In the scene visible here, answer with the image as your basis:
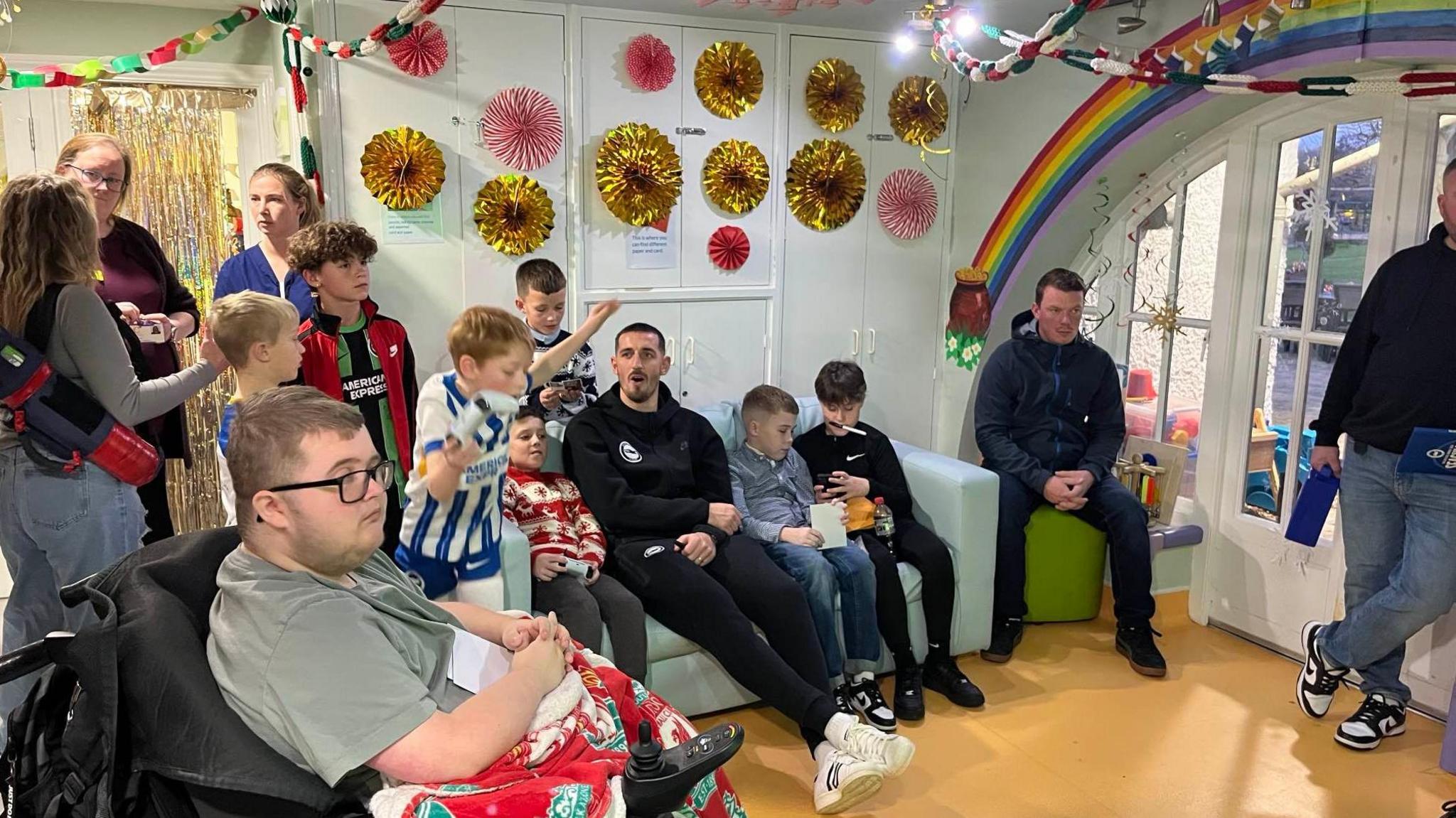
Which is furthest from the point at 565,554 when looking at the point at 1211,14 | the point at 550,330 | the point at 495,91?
the point at 1211,14

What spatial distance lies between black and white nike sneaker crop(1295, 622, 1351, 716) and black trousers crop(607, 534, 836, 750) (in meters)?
1.43

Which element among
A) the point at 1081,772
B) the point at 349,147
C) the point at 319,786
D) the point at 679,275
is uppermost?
the point at 349,147

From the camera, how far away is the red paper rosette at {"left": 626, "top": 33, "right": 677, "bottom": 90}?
3.84 meters

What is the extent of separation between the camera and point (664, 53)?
12.8ft

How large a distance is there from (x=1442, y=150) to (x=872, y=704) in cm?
226

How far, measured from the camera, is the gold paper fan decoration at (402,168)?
350cm

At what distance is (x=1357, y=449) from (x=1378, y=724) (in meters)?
0.77

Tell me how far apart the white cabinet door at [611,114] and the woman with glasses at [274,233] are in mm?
1050

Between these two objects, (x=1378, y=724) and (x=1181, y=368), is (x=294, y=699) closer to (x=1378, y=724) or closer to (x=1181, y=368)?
(x=1378, y=724)

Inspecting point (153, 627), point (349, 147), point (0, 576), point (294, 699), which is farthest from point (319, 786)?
point (0, 576)

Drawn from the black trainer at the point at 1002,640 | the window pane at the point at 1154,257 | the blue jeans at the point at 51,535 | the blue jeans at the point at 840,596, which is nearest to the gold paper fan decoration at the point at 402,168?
the blue jeans at the point at 51,535

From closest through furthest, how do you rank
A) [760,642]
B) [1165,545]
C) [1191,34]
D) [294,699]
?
[294,699] < [760,642] < [1191,34] < [1165,545]

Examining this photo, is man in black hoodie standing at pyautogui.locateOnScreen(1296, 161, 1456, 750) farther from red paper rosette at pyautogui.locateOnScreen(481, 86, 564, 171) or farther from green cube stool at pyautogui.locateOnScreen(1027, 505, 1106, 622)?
red paper rosette at pyautogui.locateOnScreen(481, 86, 564, 171)

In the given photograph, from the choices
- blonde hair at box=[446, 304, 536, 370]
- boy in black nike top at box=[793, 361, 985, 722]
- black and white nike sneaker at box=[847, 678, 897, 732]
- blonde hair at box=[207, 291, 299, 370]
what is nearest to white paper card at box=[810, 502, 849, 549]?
boy in black nike top at box=[793, 361, 985, 722]
